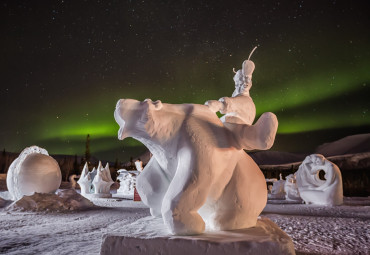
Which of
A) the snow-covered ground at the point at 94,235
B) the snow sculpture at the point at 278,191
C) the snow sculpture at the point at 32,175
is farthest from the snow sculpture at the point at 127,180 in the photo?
the snow-covered ground at the point at 94,235

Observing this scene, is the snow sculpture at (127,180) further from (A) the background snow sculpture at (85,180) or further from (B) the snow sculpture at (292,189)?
(B) the snow sculpture at (292,189)

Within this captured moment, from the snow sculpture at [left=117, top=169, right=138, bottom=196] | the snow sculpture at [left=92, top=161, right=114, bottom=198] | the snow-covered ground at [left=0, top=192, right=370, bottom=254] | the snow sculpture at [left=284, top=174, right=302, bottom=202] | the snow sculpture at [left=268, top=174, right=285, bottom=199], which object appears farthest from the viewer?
the snow sculpture at [left=117, top=169, right=138, bottom=196]

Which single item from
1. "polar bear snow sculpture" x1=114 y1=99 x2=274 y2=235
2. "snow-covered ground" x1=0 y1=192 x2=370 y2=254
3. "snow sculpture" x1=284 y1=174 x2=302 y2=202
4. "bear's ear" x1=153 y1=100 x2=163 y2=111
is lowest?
"snow-covered ground" x1=0 y1=192 x2=370 y2=254

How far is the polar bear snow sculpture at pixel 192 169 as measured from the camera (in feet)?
7.03

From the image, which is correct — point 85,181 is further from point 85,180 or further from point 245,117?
point 245,117

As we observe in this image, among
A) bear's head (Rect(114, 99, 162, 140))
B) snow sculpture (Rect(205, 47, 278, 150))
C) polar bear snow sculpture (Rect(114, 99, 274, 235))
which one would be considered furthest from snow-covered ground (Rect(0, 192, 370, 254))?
snow sculpture (Rect(205, 47, 278, 150))

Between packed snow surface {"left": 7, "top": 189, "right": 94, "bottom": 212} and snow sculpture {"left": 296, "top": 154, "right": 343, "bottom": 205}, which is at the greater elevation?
snow sculpture {"left": 296, "top": 154, "right": 343, "bottom": 205}

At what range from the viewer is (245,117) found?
2684 mm

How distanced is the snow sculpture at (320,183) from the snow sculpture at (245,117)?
27.0ft

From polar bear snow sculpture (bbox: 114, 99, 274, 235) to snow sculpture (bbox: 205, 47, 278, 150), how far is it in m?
0.08

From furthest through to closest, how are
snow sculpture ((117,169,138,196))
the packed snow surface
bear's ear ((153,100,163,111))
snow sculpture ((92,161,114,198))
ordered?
snow sculpture ((117,169,138,196)), snow sculpture ((92,161,114,198)), the packed snow surface, bear's ear ((153,100,163,111))

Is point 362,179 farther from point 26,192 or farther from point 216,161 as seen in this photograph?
point 216,161

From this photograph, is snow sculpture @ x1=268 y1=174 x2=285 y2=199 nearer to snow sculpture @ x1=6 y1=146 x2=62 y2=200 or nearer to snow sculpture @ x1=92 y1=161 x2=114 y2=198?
snow sculpture @ x1=92 y1=161 x2=114 y2=198

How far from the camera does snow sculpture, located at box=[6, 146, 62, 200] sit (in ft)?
32.3
